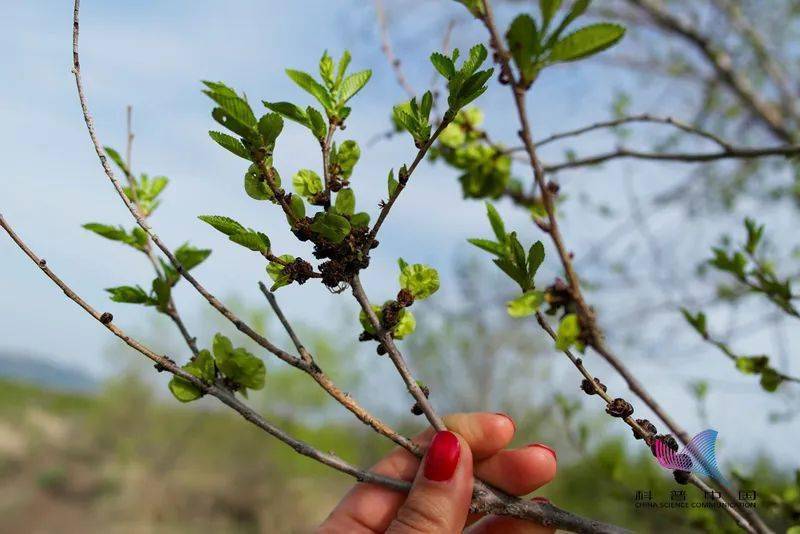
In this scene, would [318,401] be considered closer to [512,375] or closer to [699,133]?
[512,375]

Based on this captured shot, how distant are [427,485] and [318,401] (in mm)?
10036

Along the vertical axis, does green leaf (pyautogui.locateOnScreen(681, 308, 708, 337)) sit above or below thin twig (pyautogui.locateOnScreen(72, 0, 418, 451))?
above

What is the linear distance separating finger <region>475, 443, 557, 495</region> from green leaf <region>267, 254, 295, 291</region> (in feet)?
1.33

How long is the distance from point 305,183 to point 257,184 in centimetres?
6

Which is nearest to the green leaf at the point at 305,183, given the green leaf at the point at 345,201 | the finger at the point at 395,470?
the green leaf at the point at 345,201

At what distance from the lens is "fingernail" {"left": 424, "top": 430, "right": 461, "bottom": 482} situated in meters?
0.75

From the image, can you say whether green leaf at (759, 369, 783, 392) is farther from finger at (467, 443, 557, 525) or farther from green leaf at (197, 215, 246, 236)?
green leaf at (197, 215, 246, 236)

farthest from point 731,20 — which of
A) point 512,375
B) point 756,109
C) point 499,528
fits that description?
point 512,375

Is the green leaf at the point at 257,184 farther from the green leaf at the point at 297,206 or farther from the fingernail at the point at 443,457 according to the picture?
the fingernail at the point at 443,457

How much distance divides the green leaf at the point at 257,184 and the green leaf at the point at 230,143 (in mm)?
17

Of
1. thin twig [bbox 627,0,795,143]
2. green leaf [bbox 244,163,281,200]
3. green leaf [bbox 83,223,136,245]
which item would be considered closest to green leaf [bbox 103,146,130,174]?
green leaf [bbox 83,223,136,245]

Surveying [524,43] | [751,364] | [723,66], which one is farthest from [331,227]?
[723,66]

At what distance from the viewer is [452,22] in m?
0.99

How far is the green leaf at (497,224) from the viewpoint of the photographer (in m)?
0.69
